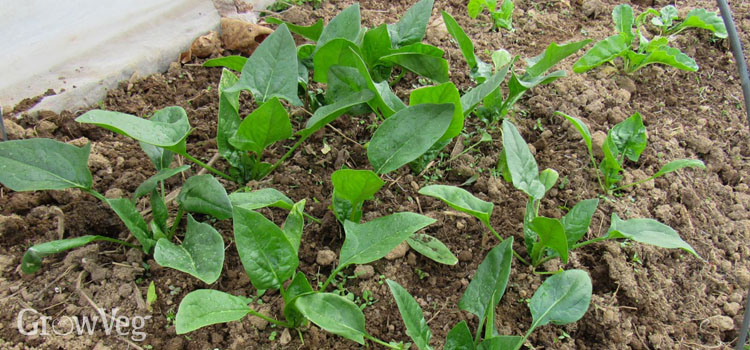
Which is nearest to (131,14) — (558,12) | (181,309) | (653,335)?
(181,309)

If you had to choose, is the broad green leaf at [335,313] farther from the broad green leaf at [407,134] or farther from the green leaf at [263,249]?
the broad green leaf at [407,134]

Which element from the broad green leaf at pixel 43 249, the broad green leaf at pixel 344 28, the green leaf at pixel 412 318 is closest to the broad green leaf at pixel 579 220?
the green leaf at pixel 412 318

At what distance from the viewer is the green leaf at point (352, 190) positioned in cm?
131

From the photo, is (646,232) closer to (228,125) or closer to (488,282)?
(488,282)

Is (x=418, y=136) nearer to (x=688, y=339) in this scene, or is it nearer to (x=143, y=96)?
(x=688, y=339)

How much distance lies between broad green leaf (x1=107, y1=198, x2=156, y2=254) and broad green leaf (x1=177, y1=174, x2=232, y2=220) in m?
0.10

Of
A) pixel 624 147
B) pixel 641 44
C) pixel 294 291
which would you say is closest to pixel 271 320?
pixel 294 291

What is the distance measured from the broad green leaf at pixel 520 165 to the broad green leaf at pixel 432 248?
0.81ft

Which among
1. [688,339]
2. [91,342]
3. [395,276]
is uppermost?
[91,342]

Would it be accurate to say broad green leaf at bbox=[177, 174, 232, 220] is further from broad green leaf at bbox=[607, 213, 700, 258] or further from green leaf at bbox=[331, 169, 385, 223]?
broad green leaf at bbox=[607, 213, 700, 258]

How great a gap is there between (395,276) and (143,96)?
1036 mm

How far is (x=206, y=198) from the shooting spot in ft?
4.47

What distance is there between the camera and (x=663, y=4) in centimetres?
266

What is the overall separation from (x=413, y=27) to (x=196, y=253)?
3.41ft
